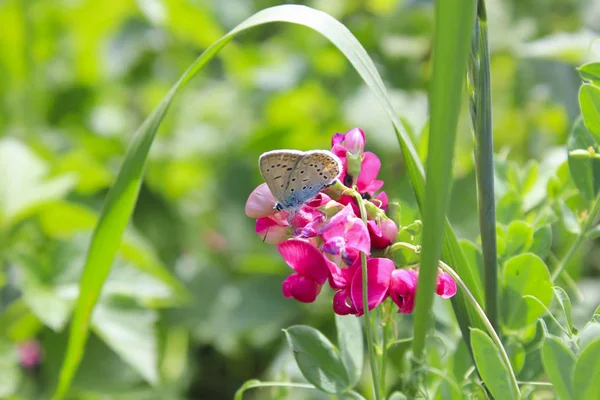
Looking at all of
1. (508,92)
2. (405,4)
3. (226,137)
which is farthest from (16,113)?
(508,92)

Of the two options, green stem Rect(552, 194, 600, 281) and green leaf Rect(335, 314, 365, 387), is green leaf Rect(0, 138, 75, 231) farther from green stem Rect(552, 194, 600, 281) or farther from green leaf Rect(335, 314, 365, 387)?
green stem Rect(552, 194, 600, 281)

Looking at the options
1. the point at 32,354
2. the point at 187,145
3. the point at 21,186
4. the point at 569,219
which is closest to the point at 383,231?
the point at 569,219

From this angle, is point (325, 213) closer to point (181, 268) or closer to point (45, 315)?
point (45, 315)

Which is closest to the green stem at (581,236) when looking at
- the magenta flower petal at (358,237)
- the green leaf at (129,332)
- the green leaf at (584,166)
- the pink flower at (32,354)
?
the green leaf at (584,166)

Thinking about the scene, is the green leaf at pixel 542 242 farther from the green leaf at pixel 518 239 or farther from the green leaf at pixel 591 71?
the green leaf at pixel 591 71

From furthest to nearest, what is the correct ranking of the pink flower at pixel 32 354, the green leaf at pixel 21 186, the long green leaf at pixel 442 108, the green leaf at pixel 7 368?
the pink flower at pixel 32 354
the green leaf at pixel 21 186
the green leaf at pixel 7 368
the long green leaf at pixel 442 108

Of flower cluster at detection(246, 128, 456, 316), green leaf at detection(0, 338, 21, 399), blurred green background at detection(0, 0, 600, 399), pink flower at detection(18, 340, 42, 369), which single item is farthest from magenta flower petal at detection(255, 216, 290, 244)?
pink flower at detection(18, 340, 42, 369)

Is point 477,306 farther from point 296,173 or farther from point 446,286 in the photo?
point 296,173
